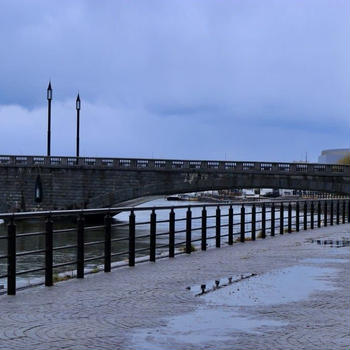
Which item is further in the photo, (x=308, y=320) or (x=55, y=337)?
(x=308, y=320)

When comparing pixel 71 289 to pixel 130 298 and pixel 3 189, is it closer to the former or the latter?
pixel 130 298

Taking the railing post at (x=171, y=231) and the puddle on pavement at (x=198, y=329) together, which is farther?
the railing post at (x=171, y=231)

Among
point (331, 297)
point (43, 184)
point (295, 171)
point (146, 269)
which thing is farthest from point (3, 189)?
point (331, 297)

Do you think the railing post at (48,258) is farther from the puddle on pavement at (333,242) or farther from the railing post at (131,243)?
the puddle on pavement at (333,242)

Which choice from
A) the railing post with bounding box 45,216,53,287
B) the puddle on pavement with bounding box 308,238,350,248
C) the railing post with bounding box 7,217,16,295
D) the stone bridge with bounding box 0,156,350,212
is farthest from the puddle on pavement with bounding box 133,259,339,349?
the stone bridge with bounding box 0,156,350,212

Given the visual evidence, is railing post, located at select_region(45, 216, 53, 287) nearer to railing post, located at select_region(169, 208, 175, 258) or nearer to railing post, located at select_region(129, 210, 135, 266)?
railing post, located at select_region(129, 210, 135, 266)

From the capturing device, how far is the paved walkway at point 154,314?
611cm

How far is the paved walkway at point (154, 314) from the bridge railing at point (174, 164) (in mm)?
41880

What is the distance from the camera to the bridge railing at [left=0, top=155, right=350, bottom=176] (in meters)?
53.3

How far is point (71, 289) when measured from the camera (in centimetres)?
937

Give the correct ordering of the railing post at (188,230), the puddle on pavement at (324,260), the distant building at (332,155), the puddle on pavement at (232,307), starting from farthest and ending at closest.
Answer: the distant building at (332,155)
the railing post at (188,230)
the puddle on pavement at (324,260)
the puddle on pavement at (232,307)

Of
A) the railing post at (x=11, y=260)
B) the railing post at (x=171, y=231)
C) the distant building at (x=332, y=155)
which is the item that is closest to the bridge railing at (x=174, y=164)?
the railing post at (x=171, y=231)

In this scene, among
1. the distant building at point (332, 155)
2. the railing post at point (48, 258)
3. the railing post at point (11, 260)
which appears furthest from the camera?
the distant building at point (332, 155)

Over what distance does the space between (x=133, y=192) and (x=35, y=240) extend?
69.1 feet
